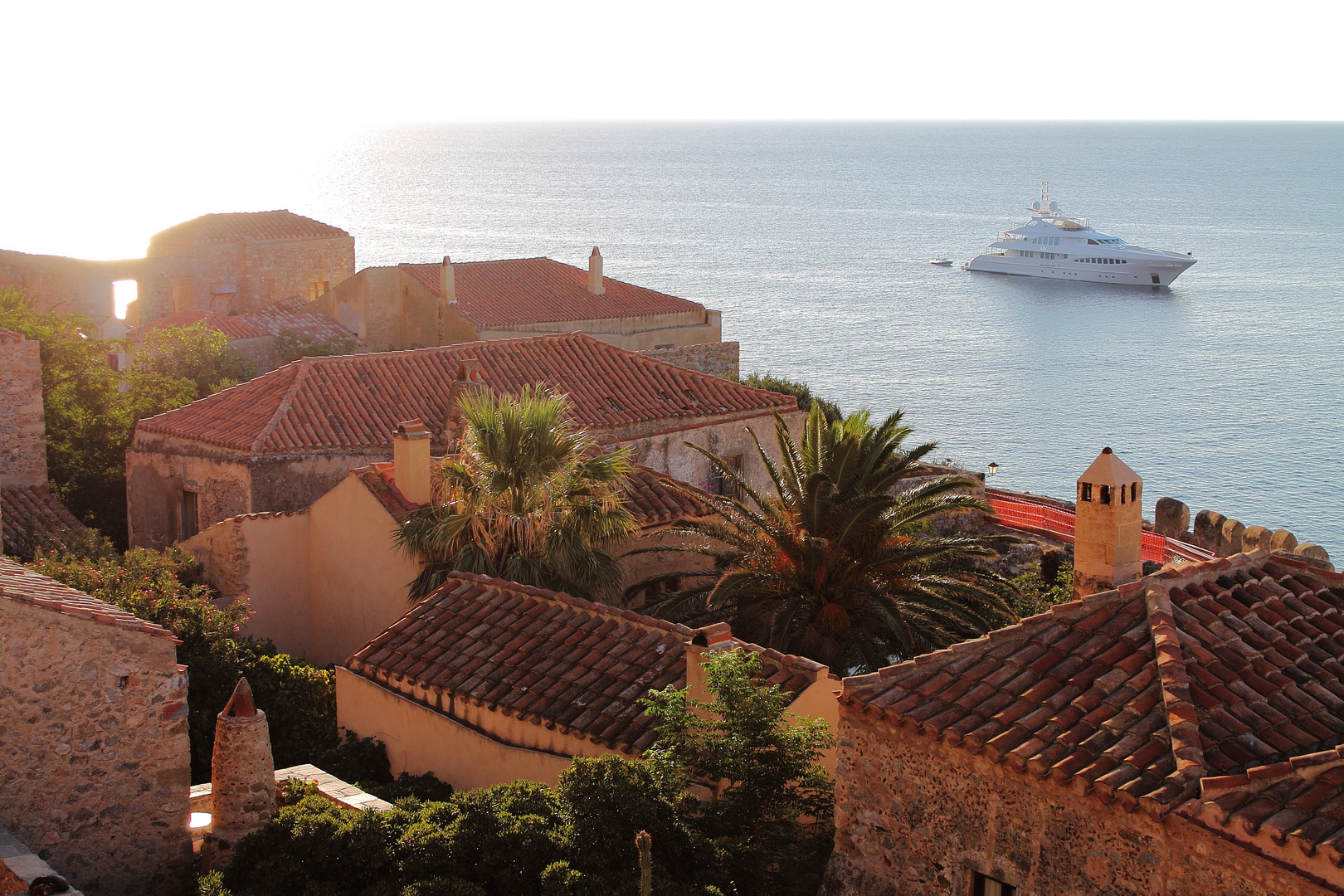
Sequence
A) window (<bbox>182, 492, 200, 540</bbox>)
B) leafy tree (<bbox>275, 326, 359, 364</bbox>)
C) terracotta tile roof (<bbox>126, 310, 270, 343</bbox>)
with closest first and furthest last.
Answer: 1. window (<bbox>182, 492, 200, 540</bbox>)
2. leafy tree (<bbox>275, 326, 359, 364</bbox>)
3. terracotta tile roof (<bbox>126, 310, 270, 343</bbox>)

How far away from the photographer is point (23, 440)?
21.5 meters

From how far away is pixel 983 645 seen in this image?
8648 millimetres

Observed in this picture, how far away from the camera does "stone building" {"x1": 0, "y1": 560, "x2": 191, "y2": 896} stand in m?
9.04

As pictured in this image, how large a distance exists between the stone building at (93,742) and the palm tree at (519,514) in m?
5.91

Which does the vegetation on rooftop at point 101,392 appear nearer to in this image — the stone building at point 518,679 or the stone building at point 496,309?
the stone building at point 496,309

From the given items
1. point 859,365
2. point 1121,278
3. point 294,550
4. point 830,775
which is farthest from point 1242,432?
point 830,775

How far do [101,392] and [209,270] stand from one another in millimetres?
17623

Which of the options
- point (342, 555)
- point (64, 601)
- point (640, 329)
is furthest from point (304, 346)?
point (64, 601)

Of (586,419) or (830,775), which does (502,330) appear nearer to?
(586,419)

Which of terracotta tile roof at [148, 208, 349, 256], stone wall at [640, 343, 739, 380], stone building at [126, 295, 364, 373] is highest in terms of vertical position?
terracotta tile roof at [148, 208, 349, 256]

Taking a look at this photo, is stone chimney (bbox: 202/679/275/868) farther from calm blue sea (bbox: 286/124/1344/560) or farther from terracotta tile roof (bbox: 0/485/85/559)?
calm blue sea (bbox: 286/124/1344/560)

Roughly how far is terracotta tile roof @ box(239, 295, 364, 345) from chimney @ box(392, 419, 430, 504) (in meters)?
20.0

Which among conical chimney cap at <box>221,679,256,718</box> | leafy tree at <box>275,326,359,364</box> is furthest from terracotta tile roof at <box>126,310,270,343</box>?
conical chimney cap at <box>221,679,256,718</box>

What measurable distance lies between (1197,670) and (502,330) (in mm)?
29439
